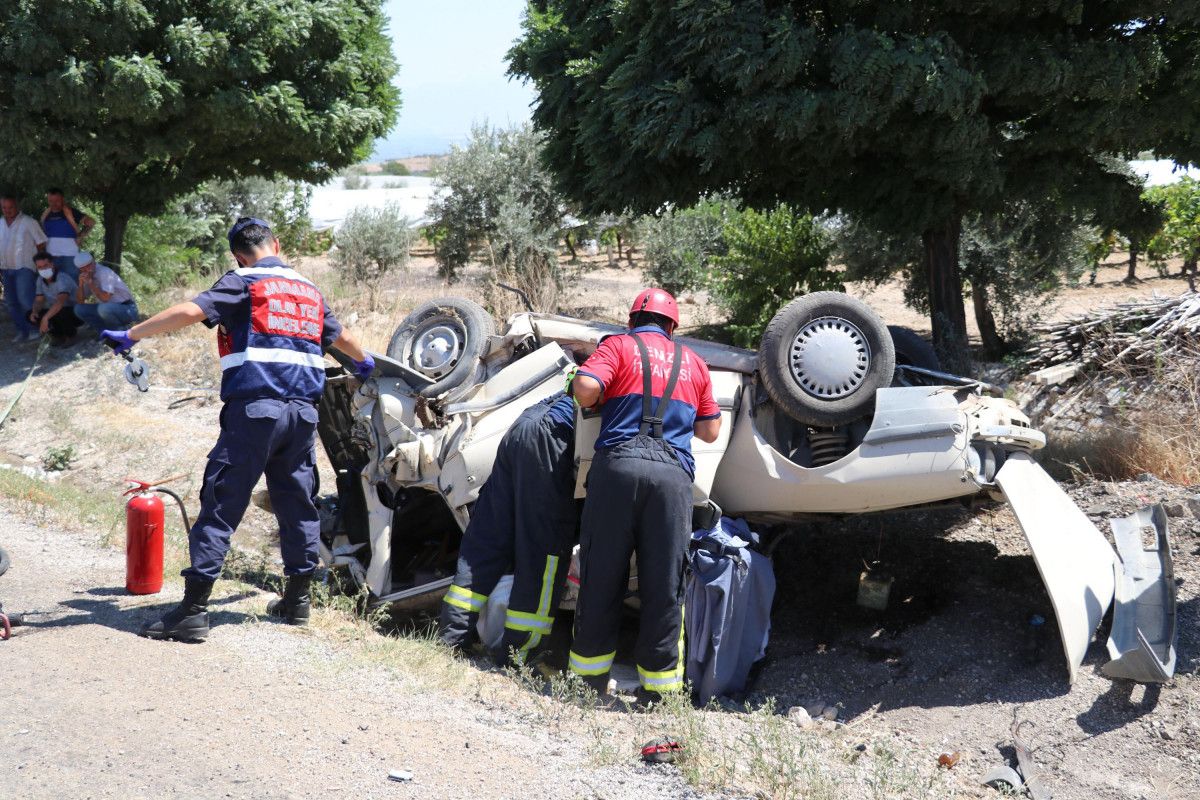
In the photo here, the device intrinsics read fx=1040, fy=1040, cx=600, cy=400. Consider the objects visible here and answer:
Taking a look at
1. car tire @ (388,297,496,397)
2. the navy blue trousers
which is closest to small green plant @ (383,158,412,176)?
car tire @ (388,297,496,397)

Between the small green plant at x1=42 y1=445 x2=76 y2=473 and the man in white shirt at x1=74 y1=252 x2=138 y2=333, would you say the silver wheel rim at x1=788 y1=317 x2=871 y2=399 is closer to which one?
the small green plant at x1=42 y1=445 x2=76 y2=473

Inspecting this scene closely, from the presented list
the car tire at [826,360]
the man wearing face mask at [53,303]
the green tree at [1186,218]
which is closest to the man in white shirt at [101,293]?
the man wearing face mask at [53,303]

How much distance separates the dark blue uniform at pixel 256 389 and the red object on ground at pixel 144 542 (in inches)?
25.0

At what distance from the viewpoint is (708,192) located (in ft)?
28.7

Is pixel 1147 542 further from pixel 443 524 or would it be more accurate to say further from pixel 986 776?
pixel 443 524

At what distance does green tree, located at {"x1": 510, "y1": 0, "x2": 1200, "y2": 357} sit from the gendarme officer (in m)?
3.58

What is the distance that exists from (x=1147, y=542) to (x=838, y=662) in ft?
5.59

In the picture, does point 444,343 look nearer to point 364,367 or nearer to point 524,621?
point 364,367

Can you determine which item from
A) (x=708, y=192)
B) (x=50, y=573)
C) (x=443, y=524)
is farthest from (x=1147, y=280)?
(x=50, y=573)

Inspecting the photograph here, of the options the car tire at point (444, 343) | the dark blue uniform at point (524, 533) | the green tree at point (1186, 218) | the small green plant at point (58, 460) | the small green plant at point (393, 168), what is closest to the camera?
the dark blue uniform at point (524, 533)

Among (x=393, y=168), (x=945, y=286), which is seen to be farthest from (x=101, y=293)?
(x=393, y=168)

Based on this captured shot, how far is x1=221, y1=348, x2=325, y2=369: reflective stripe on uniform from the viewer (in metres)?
4.70

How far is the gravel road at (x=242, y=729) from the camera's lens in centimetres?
338

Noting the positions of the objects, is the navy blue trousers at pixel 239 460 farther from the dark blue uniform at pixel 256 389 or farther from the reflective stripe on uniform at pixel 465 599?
the reflective stripe on uniform at pixel 465 599
